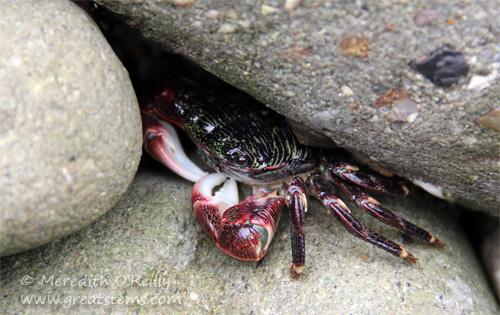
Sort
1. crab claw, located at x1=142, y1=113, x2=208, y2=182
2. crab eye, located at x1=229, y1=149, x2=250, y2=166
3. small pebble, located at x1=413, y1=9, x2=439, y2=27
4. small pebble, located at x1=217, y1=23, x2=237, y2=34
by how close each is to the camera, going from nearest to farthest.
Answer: small pebble, located at x1=413, y1=9, x2=439, y2=27
small pebble, located at x1=217, y1=23, x2=237, y2=34
crab eye, located at x1=229, y1=149, x2=250, y2=166
crab claw, located at x1=142, y1=113, x2=208, y2=182

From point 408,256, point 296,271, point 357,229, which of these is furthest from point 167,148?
point 408,256

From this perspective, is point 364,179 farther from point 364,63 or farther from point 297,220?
point 364,63

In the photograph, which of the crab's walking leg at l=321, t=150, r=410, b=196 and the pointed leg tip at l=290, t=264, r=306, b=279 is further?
the crab's walking leg at l=321, t=150, r=410, b=196

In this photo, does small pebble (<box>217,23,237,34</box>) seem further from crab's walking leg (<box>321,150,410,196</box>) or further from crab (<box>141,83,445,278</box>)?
crab's walking leg (<box>321,150,410,196</box>)

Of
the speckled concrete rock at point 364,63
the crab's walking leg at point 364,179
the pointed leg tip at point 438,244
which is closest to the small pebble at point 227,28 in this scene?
the speckled concrete rock at point 364,63

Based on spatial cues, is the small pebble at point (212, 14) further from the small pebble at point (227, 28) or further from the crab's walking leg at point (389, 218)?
the crab's walking leg at point (389, 218)

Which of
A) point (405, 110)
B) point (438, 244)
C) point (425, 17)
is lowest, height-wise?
point (438, 244)

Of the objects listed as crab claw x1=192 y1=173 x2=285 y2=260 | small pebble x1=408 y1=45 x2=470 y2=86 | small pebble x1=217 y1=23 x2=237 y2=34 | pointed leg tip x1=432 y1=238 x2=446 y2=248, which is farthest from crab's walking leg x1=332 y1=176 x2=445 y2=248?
small pebble x1=217 y1=23 x2=237 y2=34

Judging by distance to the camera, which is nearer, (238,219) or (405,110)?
(405,110)
